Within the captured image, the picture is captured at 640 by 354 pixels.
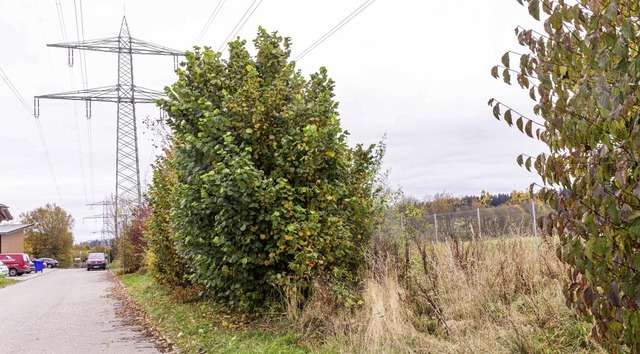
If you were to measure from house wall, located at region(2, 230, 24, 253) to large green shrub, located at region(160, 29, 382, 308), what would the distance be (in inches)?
2188

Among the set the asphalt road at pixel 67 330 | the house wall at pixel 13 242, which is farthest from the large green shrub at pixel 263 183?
the house wall at pixel 13 242

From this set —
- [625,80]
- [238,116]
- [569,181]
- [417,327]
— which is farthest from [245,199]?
[625,80]

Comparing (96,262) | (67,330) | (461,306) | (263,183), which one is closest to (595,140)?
(461,306)

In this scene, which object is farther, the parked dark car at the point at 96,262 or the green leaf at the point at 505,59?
the parked dark car at the point at 96,262

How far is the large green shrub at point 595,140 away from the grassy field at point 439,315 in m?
2.70

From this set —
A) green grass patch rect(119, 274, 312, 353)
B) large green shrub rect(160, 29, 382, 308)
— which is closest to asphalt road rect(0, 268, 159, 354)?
green grass patch rect(119, 274, 312, 353)

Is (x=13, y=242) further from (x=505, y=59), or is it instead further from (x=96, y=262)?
(x=505, y=59)

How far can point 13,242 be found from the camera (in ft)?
198

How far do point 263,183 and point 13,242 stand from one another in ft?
201

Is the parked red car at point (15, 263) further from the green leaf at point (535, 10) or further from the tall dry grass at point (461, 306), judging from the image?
the green leaf at point (535, 10)

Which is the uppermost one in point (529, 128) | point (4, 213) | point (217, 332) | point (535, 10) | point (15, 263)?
point (4, 213)

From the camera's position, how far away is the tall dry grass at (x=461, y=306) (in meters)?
5.38

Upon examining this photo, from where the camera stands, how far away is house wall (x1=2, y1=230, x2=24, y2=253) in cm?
5703

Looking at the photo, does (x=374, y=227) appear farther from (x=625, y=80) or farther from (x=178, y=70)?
(x=625, y=80)
